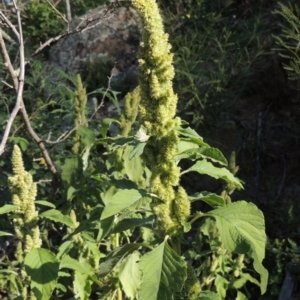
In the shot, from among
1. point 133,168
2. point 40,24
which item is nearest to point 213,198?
point 133,168

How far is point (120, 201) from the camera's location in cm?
192

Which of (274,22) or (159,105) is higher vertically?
(159,105)

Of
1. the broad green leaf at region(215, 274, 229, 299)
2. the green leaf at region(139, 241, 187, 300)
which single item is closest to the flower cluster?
the green leaf at region(139, 241, 187, 300)

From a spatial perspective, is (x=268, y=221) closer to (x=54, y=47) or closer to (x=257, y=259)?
(x=257, y=259)

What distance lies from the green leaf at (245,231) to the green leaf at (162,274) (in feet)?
0.66

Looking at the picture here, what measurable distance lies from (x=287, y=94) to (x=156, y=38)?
12.8 feet

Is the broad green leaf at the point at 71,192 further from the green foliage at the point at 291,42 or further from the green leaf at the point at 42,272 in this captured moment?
the green foliage at the point at 291,42

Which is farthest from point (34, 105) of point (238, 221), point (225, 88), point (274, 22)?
point (238, 221)

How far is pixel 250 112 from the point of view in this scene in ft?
18.5

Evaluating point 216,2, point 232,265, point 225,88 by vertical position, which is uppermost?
point 216,2

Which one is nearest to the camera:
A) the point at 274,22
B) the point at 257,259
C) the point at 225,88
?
the point at 257,259

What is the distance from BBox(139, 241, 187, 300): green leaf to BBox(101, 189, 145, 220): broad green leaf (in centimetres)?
21

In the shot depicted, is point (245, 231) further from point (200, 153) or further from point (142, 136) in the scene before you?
Result: point (142, 136)

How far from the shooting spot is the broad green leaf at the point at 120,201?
1.86 metres
